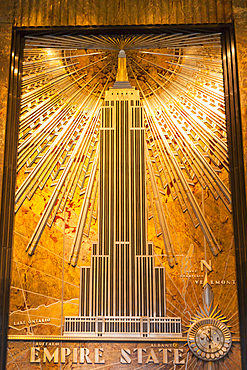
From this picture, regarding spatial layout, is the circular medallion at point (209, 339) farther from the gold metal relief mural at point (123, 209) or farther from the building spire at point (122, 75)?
the building spire at point (122, 75)

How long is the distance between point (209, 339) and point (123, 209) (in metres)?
1.48

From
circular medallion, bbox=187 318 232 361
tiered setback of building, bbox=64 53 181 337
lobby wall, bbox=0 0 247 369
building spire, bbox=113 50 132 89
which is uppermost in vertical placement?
lobby wall, bbox=0 0 247 369

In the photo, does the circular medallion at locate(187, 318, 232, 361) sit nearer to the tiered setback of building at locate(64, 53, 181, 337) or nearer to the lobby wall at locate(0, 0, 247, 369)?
the tiered setback of building at locate(64, 53, 181, 337)

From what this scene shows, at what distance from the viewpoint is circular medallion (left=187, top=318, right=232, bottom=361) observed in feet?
13.4

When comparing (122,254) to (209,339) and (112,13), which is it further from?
(112,13)

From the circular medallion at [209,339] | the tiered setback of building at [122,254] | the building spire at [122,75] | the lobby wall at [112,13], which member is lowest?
the circular medallion at [209,339]

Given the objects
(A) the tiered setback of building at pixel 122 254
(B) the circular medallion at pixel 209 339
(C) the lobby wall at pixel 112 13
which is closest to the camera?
(B) the circular medallion at pixel 209 339

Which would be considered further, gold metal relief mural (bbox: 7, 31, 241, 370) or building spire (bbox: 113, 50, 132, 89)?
building spire (bbox: 113, 50, 132, 89)

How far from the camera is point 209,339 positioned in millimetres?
4129

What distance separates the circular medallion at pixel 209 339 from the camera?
13.4 feet

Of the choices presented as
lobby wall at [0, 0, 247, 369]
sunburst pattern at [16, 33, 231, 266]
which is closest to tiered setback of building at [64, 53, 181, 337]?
sunburst pattern at [16, 33, 231, 266]

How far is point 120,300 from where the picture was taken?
4289mm

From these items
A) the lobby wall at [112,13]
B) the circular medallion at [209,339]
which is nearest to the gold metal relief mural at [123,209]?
the circular medallion at [209,339]

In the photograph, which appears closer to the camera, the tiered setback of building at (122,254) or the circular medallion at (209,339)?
the circular medallion at (209,339)
